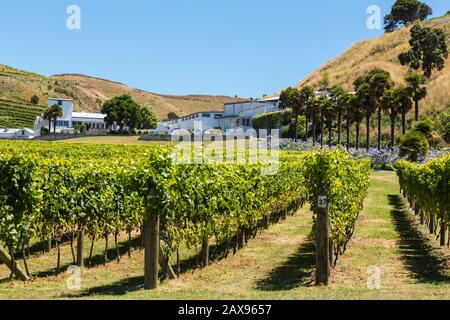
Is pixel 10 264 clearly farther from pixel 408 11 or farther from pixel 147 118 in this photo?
pixel 408 11

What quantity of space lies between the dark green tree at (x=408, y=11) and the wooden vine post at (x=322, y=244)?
170727 mm

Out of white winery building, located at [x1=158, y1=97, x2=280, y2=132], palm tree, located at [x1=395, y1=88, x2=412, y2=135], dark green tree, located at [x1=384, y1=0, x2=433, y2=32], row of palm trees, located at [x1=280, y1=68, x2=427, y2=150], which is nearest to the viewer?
palm tree, located at [x1=395, y1=88, x2=412, y2=135]

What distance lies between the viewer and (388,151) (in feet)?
232

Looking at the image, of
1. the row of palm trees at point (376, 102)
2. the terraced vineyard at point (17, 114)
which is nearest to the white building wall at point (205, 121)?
the row of palm trees at point (376, 102)

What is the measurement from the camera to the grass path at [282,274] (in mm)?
11875

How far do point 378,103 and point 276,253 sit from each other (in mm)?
61627

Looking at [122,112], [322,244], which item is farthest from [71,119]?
[322,244]

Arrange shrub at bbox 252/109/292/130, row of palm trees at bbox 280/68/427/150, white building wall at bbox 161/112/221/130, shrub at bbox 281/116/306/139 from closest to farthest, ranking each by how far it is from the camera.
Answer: row of palm trees at bbox 280/68/427/150 < shrub at bbox 281/116/306/139 < shrub at bbox 252/109/292/130 < white building wall at bbox 161/112/221/130

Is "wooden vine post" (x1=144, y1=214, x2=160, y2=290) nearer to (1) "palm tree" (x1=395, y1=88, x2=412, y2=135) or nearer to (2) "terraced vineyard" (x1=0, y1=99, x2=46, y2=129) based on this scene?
(1) "palm tree" (x1=395, y1=88, x2=412, y2=135)

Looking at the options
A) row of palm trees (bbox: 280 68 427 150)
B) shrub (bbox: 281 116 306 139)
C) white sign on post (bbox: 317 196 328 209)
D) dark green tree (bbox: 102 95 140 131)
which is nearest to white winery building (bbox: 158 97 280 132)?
dark green tree (bbox: 102 95 140 131)

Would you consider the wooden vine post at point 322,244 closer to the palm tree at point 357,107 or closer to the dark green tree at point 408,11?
the palm tree at point 357,107

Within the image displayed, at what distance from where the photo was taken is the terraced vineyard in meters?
152

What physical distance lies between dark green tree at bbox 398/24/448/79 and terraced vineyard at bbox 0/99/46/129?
10527cm
